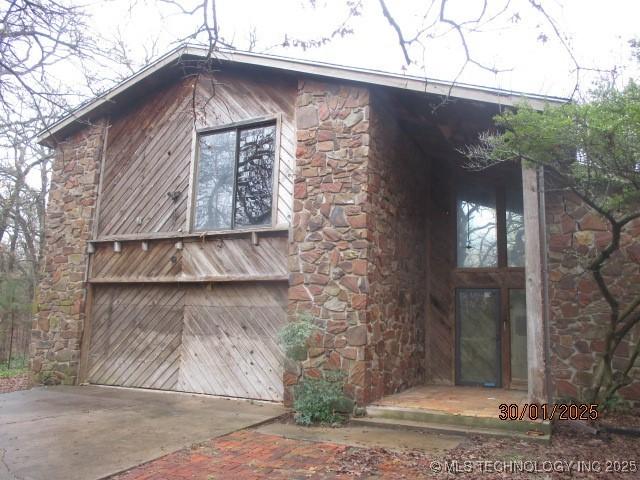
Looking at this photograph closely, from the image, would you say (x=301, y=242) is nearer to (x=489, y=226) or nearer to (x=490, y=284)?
(x=490, y=284)

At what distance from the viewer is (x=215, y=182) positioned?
8.24 m

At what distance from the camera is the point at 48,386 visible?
8789 mm

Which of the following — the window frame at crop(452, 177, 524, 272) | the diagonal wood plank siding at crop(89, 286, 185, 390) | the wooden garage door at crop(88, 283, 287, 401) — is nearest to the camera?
the wooden garage door at crop(88, 283, 287, 401)

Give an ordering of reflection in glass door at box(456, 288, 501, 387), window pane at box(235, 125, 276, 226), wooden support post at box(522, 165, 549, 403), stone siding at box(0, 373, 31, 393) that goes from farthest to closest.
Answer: stone siding at box(0, 373, 31, 393), reflection in glass door at box(456, 288, 501, 387), window pane at box(235, 125, 276, 226), wooden support post at box(522, 165, 549, 403)

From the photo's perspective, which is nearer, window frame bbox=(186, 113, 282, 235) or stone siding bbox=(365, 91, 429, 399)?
stone siding bbox=(365, 91, 429, 399)

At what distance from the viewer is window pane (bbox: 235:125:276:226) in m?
7.70

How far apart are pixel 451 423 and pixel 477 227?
411 centimetres

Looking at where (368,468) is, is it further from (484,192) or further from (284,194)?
(484,192)

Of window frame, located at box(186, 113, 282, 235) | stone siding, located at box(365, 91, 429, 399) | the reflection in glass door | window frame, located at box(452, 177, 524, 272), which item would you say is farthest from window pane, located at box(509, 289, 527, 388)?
window frame, located at box(186, 113, 282, 235)

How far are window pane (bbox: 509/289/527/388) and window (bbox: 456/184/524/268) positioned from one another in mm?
590

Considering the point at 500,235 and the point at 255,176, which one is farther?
the point at 500,235

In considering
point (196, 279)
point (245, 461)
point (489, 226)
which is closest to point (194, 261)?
point (196, 279)

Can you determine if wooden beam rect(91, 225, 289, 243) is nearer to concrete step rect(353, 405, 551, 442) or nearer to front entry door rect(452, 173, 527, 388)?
concrete step rect(353, 405, 551, 442)

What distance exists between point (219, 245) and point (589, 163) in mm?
5134
